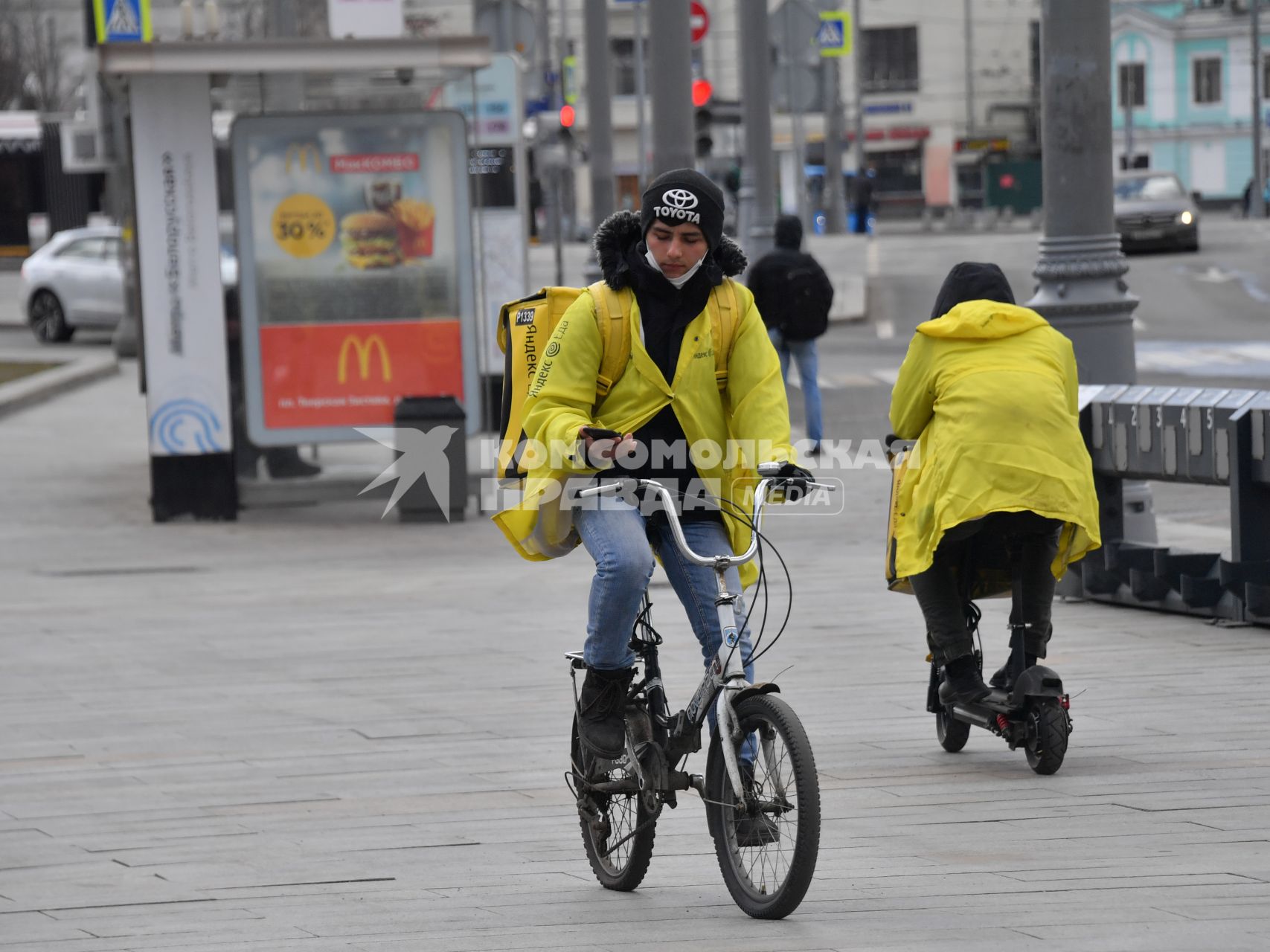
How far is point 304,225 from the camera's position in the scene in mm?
13453

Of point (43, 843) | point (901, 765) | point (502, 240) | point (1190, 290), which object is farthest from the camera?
point (1190, 290)

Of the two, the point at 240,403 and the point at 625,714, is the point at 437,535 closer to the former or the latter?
the point at 240,403

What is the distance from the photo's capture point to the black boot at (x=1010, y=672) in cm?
641

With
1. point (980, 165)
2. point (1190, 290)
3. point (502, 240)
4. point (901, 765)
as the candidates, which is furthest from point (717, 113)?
point (980, 165)

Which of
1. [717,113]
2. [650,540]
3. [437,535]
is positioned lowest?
[437,535]

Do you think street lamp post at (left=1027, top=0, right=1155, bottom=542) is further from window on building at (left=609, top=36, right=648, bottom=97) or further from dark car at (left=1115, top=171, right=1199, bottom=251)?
window on building at (left=609, top=36, right=648, bottom=97)

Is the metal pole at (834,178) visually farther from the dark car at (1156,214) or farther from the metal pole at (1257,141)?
the dark car at (1156,214)

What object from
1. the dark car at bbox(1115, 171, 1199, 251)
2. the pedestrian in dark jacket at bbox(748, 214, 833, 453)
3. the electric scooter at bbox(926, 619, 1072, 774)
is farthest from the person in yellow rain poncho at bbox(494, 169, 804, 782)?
the dark car at bbox(1115, 171, 1199, 251)

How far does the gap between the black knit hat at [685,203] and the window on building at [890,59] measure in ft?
223

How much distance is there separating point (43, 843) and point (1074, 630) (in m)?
4.55

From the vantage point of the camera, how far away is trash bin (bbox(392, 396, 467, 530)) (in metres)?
13.3

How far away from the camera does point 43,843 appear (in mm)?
5797

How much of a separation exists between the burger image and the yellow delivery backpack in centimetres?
808

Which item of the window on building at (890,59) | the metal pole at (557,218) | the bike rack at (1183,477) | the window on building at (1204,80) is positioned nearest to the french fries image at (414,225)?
the bike rack at (1183,477)
